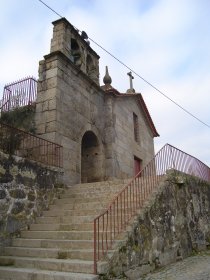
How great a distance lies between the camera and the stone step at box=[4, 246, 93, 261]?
5.07 metres

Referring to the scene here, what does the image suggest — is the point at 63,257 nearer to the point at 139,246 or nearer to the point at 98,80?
the point at 139,246

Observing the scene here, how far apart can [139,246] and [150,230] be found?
1.84 ft

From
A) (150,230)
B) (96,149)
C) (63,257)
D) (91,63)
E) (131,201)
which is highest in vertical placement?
(91,63)

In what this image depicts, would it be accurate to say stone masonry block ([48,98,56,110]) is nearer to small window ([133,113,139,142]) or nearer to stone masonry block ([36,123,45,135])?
stone masonry block ([36,123,45,135])

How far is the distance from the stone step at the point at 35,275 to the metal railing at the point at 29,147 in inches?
98.2

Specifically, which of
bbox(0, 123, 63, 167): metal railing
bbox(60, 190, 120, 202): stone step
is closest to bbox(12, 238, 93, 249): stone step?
bbox(60, 190, 120, 202): stone step

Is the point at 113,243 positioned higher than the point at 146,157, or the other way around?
the point at 146,157

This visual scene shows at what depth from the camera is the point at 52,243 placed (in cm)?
571

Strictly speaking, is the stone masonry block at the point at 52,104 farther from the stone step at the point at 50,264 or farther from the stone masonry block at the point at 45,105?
the stone step at the point at 50,264

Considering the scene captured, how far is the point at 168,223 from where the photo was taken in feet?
22.3

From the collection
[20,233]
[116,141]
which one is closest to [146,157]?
[116,141]

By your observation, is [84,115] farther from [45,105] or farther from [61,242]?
[61,242]

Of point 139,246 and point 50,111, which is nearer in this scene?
point 139,246

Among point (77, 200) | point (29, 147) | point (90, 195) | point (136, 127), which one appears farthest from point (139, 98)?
point (77, 200)
